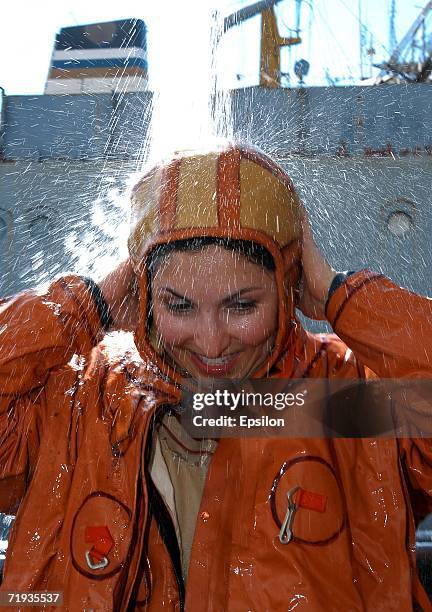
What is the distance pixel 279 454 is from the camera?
1749 millimetres

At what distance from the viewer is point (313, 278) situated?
1870 mm

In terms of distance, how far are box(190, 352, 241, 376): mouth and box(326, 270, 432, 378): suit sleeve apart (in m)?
0.28

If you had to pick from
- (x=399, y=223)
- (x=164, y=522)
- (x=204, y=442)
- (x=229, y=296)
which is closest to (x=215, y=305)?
(x=229, y=296)

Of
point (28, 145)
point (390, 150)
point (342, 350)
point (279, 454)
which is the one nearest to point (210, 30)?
point (390, 150)

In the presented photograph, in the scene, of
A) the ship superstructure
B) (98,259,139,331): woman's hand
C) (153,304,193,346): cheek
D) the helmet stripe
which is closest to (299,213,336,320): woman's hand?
the helmet stripe

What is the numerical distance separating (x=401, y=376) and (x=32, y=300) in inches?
37.0

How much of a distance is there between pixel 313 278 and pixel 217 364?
0.34 m

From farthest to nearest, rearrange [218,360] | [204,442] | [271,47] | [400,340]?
[271,47]
[204,442]
[218,360]
[400,340]

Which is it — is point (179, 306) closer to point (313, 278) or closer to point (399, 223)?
point (313, 278)

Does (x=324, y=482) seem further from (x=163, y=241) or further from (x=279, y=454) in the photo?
(x=163, y=241)

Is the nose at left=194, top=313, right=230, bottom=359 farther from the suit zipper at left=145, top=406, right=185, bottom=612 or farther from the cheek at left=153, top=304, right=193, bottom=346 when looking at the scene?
the suit zipper at left=145, top=406, right=185, bottom=612

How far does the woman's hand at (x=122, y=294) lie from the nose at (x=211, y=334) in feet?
0.81

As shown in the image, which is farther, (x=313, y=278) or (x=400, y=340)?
(x=313, y=278)

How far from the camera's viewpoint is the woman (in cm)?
Result: 167
